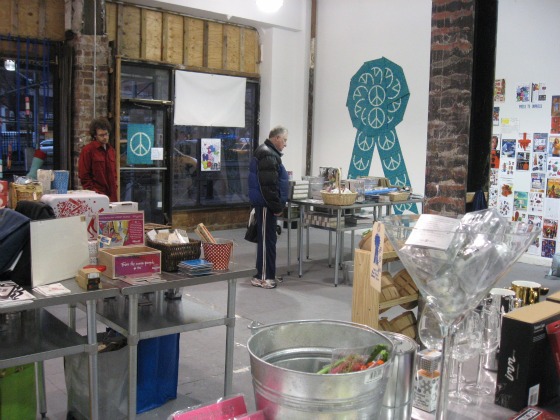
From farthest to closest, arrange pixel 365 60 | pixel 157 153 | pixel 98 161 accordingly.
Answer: pixel 365 60 → pixel 157 153 → pixel 98 161

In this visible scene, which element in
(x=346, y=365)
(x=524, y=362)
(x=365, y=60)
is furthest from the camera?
(x=365, y=60)

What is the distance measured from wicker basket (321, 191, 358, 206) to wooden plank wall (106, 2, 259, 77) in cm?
363

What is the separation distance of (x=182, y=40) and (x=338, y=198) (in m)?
4.12

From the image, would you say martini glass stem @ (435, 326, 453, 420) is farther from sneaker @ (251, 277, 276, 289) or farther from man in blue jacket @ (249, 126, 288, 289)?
sneaker @ (251, 277, 276, 289)

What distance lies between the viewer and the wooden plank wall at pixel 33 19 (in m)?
7.37

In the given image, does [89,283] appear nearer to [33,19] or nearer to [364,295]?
[364,295]

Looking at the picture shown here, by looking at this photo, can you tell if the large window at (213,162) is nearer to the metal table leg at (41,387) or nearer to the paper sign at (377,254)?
the metal table leg at (41,387)

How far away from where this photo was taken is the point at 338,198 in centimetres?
644

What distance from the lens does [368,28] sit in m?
9.46

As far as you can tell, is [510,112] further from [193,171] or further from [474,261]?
[474,261]

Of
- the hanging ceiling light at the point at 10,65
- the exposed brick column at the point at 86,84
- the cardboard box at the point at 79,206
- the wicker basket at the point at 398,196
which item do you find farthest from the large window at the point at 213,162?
the cardboard box at the point at 79,206

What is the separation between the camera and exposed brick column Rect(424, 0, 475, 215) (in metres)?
5.00

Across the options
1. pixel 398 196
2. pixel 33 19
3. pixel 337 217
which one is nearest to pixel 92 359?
pixel 337 217

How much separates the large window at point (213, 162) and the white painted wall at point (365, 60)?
1.20 metres
